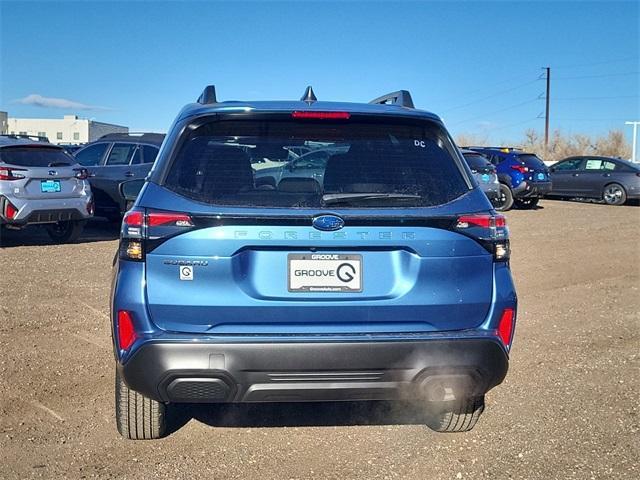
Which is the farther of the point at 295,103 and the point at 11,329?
the point at 11,329

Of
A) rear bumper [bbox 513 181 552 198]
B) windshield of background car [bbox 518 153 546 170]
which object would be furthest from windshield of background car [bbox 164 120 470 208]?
windshield of background car [bbox 518 153 546 170]

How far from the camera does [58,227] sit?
1113 centimetres

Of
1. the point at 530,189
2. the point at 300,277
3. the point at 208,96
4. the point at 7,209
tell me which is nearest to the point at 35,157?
the point at 7,209

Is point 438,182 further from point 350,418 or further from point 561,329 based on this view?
point 561,329

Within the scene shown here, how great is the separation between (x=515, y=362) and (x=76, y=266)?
5.92 metres

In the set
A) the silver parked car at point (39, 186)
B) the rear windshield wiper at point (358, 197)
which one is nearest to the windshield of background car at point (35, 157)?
the silver parked car at point (39, 186)

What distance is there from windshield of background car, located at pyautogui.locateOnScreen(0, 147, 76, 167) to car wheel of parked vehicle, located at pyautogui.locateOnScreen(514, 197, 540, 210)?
1361cm

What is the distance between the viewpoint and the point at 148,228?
2969 mm

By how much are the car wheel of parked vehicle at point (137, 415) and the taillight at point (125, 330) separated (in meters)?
0.51

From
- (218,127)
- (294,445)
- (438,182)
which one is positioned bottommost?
(294,445)

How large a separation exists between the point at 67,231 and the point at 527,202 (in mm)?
14182

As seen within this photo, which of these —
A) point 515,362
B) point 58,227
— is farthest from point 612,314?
point 58,227

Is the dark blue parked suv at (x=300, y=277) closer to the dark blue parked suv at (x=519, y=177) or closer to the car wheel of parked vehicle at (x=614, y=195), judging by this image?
the dark blue parked suv at (x=519, y=177)

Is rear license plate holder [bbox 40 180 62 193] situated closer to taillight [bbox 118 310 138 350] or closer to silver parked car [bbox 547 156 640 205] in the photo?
taillight [bbox 118 310 138 350]
